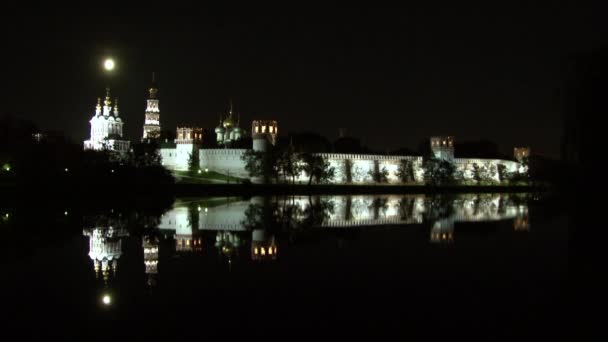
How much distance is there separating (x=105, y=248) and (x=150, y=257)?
1.66 meters

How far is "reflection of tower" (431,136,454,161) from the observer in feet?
265

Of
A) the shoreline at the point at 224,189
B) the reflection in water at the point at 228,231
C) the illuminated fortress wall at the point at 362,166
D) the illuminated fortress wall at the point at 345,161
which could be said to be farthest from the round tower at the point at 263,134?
the reflection in water at the point at 228,231

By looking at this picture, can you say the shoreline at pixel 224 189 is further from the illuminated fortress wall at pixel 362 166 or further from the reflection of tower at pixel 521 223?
the reflection of tower at pixel 521 223

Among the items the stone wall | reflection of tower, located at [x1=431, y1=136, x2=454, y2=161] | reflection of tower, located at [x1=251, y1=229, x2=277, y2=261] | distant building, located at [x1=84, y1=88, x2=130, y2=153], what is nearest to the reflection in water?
reflection of tower, located at [x1=251, y1=229, x2=277, y2=261]

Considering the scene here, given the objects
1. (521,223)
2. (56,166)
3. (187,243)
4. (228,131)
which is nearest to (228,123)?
(228,131)

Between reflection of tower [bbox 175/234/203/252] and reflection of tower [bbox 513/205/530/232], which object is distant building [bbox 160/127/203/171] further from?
reflection of tower [bbox 175/234/203/252]

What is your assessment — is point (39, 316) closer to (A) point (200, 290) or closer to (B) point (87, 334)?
(B) point (87, 334)

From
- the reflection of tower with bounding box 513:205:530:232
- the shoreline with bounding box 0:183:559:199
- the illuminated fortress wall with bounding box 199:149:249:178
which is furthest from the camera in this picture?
the illuminated fortress wall with bounding box 199:149:249:178

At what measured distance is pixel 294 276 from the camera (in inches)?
414

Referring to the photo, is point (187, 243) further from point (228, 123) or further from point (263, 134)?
point (228, 123)

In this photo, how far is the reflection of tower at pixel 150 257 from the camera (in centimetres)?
1032

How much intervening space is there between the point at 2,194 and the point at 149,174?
12.5 metres

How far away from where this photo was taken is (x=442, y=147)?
81.1 metres

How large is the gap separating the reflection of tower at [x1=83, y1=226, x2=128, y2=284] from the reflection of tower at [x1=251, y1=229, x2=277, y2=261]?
2481mm
